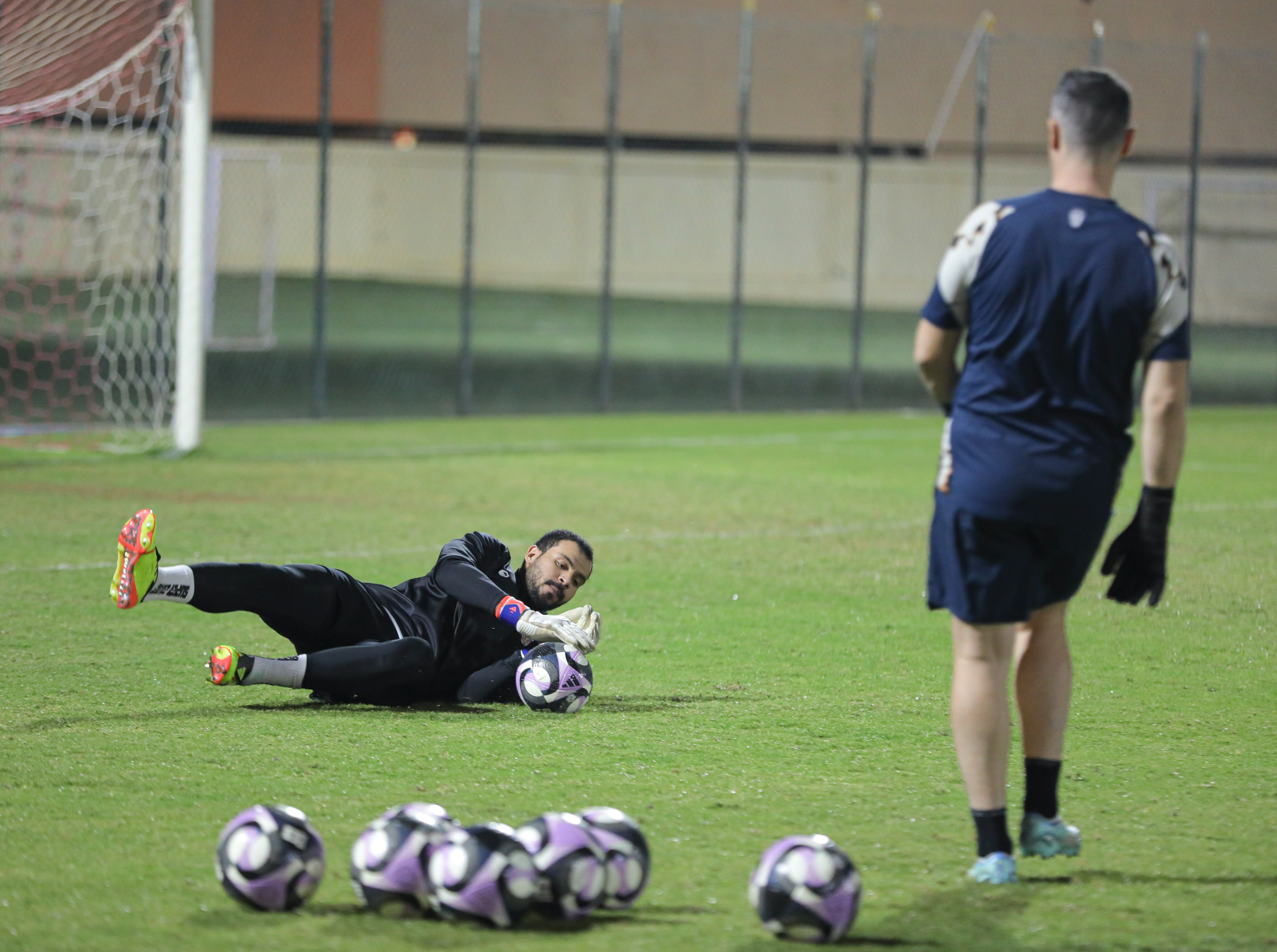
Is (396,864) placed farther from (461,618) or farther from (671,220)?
(671,220)

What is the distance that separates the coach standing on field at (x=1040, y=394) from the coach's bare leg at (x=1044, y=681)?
0.12 meters

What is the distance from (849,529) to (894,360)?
67.2 ft

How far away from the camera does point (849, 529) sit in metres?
10.7

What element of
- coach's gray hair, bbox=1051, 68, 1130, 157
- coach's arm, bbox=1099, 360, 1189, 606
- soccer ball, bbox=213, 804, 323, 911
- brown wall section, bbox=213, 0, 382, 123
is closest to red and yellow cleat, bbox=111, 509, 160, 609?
soccer ball, bbox=213, 804, 323, 911

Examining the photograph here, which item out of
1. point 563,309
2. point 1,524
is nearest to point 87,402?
point 1,524

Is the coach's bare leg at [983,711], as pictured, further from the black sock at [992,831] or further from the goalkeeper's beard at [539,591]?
the goalkeeper's beard at [539,591]

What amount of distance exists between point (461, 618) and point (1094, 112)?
2957 mm

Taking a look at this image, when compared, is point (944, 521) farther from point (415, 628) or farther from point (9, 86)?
point (9, 86)

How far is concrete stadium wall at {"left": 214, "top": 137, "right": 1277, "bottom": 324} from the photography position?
99.2 ft

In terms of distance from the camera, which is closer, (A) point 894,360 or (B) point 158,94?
(B) point 158,94

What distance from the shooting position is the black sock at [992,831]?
400 centimetres

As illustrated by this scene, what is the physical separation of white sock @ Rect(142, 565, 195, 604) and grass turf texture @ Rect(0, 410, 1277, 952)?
1.33 ft

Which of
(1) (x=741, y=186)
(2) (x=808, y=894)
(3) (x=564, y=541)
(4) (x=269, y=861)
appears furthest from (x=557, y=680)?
(1) (x=741, y=186)

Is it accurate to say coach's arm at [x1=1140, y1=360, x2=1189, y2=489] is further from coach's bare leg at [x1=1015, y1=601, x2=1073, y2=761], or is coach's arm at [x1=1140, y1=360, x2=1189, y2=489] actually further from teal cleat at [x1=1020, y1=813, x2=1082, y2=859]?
teal cleat at [x1=1020, y1=813, x2=1082, y2=859]
